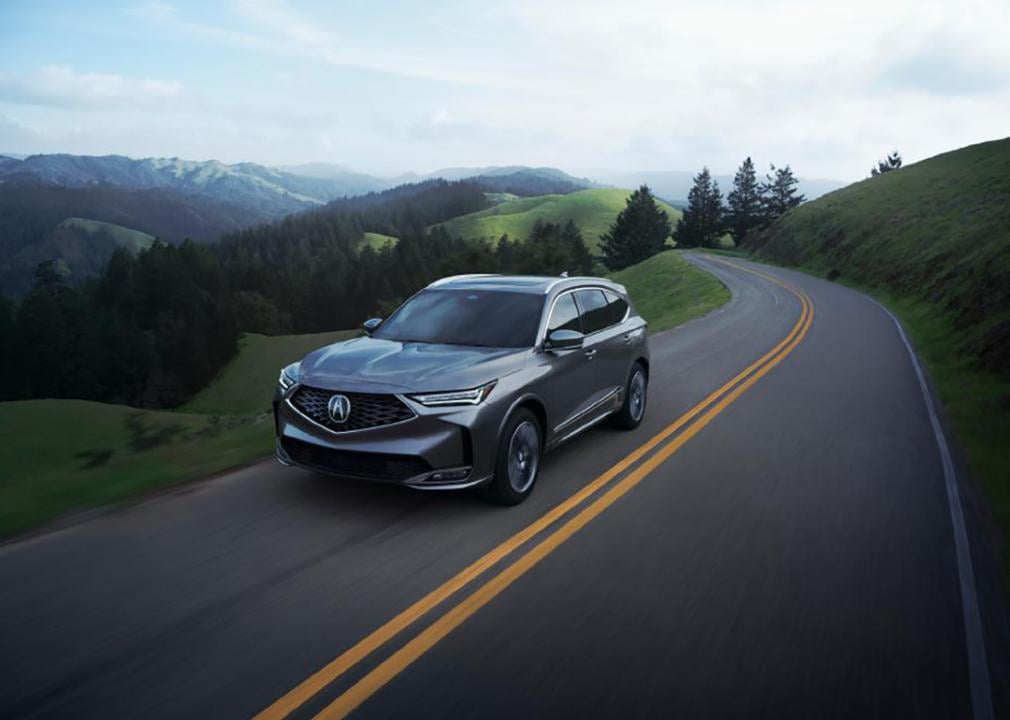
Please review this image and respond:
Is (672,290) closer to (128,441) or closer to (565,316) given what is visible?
(128,441)

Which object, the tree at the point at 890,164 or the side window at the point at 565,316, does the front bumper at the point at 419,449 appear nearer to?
the side window at the point at 565,316

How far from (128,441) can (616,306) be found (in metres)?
7.91

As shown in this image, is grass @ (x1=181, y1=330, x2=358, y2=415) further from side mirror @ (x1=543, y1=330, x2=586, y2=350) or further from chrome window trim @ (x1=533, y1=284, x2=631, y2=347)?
side mirror @ (x1=543, y1=330, x2=586, y2=350)

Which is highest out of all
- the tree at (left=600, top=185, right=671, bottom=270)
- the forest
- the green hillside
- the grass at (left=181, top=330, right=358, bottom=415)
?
the green hillside

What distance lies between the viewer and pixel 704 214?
4006 inches

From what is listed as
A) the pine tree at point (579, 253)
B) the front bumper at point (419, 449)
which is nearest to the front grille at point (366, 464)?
the front bumper at point (419, 449)

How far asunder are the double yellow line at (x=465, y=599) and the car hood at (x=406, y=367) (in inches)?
46.9

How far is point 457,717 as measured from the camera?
312 cm

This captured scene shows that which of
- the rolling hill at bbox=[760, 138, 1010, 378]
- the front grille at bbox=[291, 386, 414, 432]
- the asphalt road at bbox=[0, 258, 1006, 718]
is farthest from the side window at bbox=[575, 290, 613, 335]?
the rolling hill at bbox=[760, 138, 1010, 378]

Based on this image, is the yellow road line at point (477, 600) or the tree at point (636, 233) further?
the tree at point (636, 233)

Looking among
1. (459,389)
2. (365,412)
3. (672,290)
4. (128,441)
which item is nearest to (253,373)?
(672,290)

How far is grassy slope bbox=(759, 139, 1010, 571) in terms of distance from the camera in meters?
10.1

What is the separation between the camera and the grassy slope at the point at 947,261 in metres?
10.1

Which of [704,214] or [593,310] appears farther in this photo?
[704,214]
